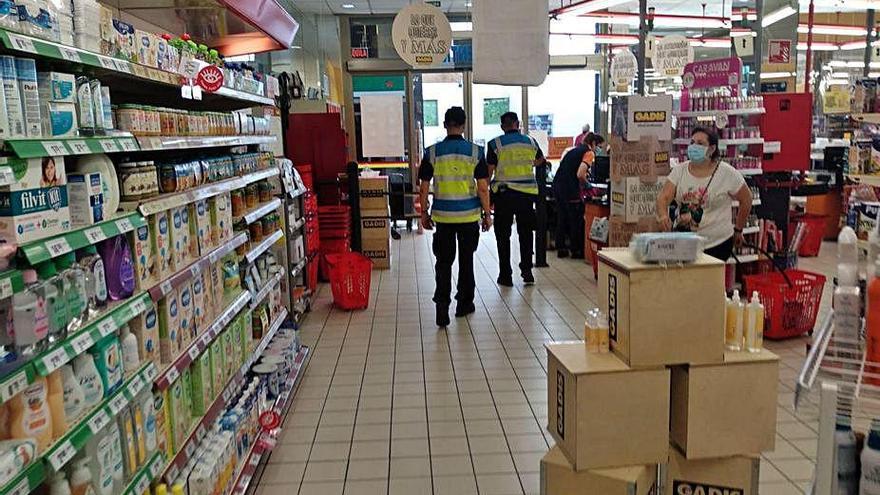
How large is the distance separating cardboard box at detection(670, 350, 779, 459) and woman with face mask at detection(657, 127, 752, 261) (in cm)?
277

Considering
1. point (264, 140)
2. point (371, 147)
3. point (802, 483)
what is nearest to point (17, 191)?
point (264, 140)

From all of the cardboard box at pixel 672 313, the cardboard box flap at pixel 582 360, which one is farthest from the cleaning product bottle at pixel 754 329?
the cardboard box flap at pixel 582 360

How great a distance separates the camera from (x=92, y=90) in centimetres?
225

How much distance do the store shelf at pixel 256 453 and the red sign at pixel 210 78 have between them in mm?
1783

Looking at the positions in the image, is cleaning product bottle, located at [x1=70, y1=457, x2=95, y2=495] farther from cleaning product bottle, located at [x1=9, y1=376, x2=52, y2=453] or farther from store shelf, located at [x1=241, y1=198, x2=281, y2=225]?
store shelf, located at [x1=241, y1=198, x2=281, y2=225]

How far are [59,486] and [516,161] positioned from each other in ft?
19.9

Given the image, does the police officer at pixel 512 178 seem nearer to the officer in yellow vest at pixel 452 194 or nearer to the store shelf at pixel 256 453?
the officer in yellow vest at pixel 452 194

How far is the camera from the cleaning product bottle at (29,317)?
1.79m

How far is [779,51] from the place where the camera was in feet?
30.8

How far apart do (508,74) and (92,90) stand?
11.2ft

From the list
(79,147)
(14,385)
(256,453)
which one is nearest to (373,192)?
(256,453)

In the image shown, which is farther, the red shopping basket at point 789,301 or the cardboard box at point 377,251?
the cardboard box at point 377,251

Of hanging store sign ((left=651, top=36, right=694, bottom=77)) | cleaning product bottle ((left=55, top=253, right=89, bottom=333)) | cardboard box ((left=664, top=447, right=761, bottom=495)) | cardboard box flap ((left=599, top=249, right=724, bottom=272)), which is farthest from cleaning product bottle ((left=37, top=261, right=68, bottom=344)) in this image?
hanging store sign ((left=651, top=36, right=694, bottom=77))

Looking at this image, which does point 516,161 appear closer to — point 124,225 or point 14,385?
point 124,225
